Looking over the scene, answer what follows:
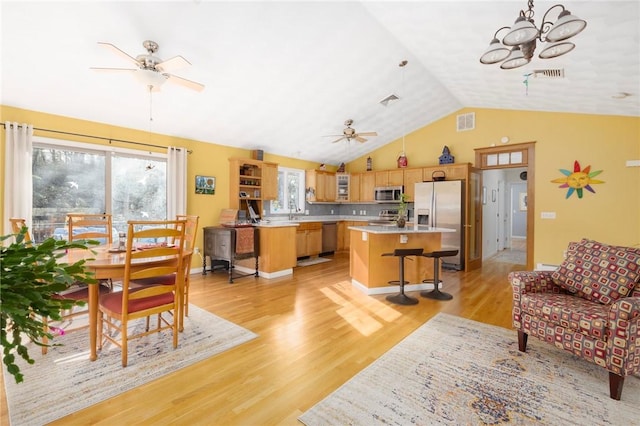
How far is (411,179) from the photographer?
680 cm

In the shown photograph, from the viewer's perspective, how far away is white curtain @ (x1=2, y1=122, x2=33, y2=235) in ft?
11.4

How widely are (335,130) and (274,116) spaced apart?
1603mm

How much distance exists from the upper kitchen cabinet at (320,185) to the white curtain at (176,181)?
3227mm

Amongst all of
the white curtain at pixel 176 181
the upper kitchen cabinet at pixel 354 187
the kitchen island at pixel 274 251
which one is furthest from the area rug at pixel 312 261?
the white curtain at pixel 176 181

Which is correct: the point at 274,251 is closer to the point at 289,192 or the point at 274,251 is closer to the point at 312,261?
the point at 312,261

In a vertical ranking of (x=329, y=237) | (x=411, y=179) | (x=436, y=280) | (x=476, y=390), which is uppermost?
(x=411, y=179)

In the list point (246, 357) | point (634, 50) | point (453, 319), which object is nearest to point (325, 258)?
point (453, 319)

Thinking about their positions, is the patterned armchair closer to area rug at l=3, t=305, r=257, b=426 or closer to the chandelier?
the chandelier

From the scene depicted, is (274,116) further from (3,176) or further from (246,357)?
(246,357)

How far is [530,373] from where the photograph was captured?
2246 millimetres

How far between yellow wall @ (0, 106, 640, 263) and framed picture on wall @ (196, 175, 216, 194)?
8cm

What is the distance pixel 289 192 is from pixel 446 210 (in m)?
3.62

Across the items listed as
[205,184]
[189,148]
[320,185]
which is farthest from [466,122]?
[189,148]

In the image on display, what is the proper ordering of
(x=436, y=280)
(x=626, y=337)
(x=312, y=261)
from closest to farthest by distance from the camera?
(x=626, y=337) → (x=436, y=280) → (x=312, y=261)
